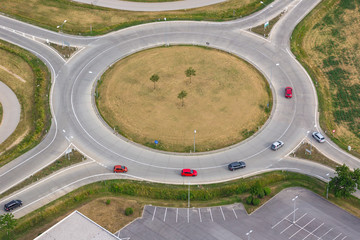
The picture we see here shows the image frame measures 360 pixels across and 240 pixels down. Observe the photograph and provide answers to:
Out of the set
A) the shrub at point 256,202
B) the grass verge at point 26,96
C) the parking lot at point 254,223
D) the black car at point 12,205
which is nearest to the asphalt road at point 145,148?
the grass verge at point 26,96

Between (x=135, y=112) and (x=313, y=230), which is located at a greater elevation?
(x=135, y=112)

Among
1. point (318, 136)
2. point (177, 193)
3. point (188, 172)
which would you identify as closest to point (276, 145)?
point (318, 136)

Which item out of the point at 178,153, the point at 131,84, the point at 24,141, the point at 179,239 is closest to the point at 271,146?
the point at 178,153

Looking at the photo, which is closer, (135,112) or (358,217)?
(358,217)

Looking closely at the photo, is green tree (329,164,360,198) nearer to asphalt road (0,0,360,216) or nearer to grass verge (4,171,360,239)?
grass verge (4,171,360,239)

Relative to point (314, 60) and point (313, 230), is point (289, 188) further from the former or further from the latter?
point (314, 60)
